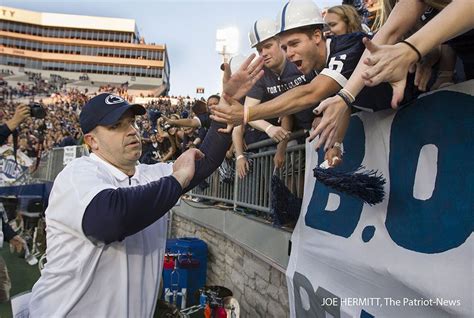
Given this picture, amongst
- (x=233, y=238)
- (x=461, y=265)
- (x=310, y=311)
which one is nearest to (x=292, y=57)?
(x=461, y=265)

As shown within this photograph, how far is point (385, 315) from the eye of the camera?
6.86 ft

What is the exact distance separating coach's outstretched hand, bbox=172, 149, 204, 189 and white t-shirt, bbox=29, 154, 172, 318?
347 mm

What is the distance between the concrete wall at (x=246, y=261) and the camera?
13.4 ft

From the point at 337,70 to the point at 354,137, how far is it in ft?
2.05

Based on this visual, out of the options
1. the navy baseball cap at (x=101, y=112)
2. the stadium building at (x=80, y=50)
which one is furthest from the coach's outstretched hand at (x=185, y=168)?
the stadium building at (x=80, y=50)

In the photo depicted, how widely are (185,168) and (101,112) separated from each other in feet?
1.94

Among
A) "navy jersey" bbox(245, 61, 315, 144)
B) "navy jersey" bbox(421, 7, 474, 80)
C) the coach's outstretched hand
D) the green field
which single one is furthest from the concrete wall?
the green field

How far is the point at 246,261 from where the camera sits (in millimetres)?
5355

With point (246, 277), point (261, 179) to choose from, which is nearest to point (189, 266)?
point (246, 277)

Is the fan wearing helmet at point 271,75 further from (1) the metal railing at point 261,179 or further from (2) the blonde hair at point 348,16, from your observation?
(2) the blonde hair at point 348,16

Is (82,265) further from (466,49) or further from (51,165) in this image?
(51,165)

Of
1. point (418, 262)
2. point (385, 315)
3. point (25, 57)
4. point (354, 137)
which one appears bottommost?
point (385, 315)

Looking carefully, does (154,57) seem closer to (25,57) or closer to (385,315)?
(25,57)

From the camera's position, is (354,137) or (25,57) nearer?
(354,137)
